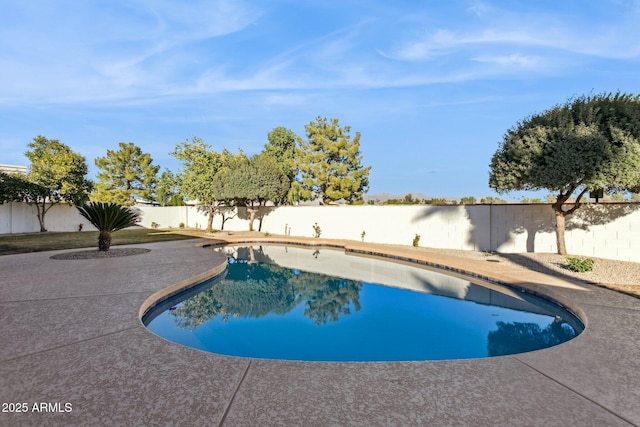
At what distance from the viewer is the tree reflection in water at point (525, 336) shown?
16.8 feet

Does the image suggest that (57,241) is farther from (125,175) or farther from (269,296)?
(125,175)

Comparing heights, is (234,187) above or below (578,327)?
above

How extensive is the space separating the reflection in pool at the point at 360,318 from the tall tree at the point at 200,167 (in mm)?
13267

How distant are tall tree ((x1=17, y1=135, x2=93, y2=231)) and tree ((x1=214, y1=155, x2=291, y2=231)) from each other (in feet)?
31.5

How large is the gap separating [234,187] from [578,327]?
59.7ft

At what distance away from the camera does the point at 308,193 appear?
27266 mm

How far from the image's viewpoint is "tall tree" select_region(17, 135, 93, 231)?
69.9 ft

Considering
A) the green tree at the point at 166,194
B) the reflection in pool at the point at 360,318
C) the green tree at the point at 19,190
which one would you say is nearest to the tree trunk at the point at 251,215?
the green tree at the point at 166,194

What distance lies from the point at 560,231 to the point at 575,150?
277cm

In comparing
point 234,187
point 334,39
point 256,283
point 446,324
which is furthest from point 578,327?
point 234,187

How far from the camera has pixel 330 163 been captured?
27016 mm

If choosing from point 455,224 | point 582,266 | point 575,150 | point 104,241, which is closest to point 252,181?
point 104,241

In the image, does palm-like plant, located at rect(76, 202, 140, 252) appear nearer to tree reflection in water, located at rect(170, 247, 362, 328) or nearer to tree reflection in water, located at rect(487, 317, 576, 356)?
tree reflection in water, located at rect(170, 247, 362, 328)

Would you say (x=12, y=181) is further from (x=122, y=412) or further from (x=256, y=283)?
(x=122, y=412)
